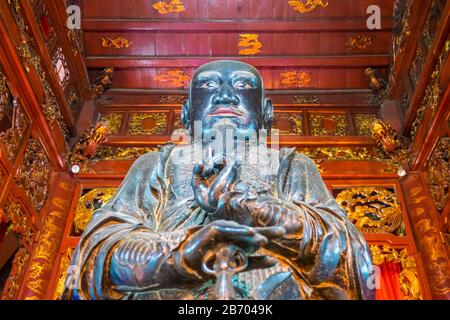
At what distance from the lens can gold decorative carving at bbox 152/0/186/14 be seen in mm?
5008

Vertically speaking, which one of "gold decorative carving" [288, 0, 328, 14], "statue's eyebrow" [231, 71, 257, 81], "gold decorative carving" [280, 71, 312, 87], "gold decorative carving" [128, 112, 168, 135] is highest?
"gold decorative carving" [288, 0, 328, 14]

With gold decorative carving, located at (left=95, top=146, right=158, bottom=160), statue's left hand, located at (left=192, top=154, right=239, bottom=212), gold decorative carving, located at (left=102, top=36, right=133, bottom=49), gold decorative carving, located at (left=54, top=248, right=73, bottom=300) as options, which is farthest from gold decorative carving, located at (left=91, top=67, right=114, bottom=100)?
statue's left hand, located at (left=192, top=154, right=239, bottom=212)

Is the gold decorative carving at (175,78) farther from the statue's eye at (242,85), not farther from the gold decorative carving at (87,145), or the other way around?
the statue's eye at (242,85)

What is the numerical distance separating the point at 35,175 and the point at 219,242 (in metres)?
3.09

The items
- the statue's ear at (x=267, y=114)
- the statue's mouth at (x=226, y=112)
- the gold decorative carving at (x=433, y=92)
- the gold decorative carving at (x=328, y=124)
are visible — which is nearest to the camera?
the statue's mouth at (x=226, y=112)

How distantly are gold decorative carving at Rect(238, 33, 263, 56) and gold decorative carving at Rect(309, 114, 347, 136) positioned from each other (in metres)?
0.97

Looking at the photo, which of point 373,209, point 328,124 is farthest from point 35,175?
point 328,124

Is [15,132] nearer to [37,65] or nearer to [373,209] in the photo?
[37,65]

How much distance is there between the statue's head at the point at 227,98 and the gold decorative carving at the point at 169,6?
2974 mm

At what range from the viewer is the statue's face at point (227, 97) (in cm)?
207

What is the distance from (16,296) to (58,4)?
2.60 meters

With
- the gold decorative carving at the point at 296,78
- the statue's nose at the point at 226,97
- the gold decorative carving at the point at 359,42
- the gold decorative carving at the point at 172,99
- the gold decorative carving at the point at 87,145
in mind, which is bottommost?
the statue's nose at the point at 226,97

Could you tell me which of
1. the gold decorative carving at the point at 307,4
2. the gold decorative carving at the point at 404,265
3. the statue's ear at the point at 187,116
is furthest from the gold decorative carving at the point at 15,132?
the gold decorative carving at the point at 307,4

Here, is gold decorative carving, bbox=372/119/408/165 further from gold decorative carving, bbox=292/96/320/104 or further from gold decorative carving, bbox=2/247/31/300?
gold decorative carving, bbox=2/247/31/300
